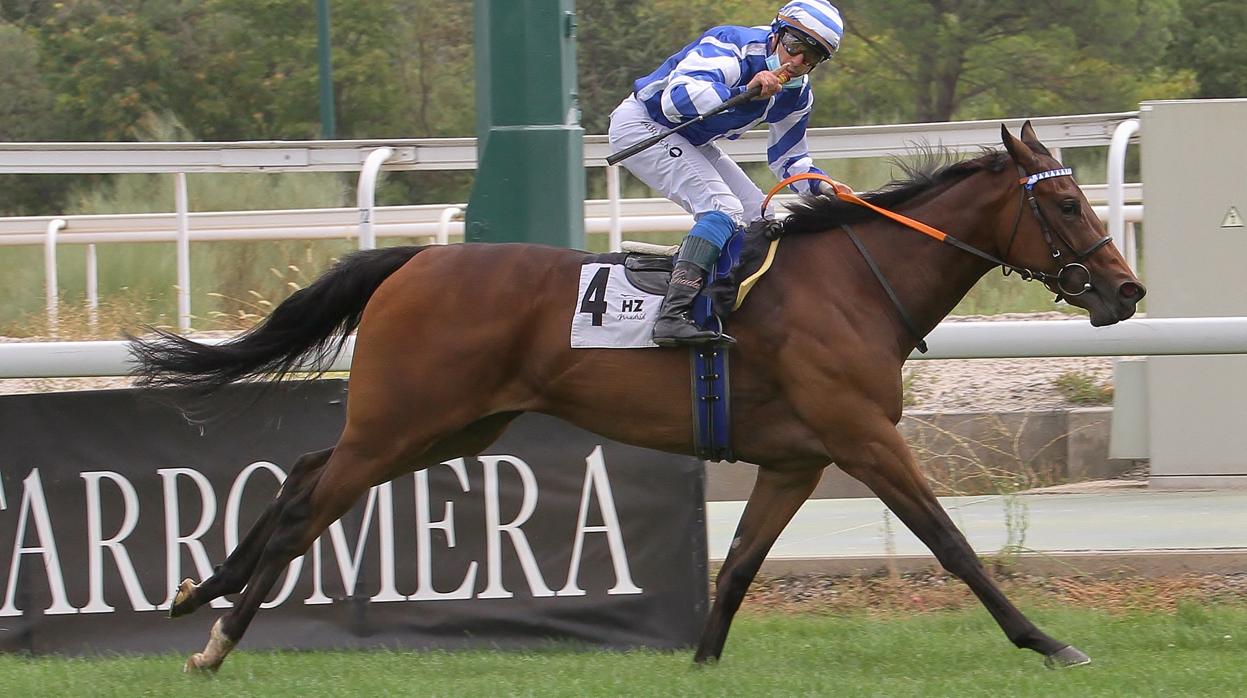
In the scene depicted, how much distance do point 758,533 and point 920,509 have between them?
0.61 metres

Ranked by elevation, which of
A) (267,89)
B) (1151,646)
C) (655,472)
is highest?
(267,89)

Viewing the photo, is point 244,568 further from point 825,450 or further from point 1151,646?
point 1151,646

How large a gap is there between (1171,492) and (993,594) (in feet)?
10.1

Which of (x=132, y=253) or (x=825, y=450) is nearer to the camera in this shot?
(x=825, y=450)

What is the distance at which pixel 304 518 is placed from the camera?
18.0 ft

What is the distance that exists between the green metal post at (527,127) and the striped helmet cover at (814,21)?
3.69 feet

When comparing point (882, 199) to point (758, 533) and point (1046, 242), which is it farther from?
point (758, 533)

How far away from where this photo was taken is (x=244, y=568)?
18.4ft

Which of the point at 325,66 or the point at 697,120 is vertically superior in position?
the point at 325,66

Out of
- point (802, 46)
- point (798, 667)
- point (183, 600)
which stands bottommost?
point (798, 667)

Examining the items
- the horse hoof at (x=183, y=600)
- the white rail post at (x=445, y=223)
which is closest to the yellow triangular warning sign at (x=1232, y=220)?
the white rail post at (x=445, y=223)

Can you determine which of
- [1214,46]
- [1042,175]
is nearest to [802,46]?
[1042,175]

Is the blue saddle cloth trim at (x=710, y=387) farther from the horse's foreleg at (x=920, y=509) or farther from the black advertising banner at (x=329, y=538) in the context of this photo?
the black advertising banner at (x=329, y=538)

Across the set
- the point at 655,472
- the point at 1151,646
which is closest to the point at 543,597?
the point at 655,472
